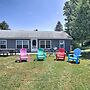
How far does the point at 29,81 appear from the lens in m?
10.2

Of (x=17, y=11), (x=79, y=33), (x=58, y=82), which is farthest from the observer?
(x=17, y=11)

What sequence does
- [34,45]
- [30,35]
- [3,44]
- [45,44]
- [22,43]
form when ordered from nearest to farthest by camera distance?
[3,44]
[22,43]
[45,44]
[34,45]
[30,35]

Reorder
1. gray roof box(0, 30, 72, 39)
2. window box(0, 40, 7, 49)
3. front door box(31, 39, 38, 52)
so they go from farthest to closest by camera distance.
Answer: front door box(31, 39, 38, 52) < gray roof box(0, 30, 72, 39) < window box(0, 40, 7, 49)

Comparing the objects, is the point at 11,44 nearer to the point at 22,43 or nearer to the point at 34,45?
the point at 22,43

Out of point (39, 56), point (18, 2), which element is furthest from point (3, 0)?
point (39, 56)

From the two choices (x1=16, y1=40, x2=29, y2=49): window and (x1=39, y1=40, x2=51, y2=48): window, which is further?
(x1=39, y1=40, x2=51, y2=48): window

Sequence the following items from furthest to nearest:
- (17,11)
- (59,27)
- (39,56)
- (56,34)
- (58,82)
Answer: (59,27), (56,34), (17,11), (39,56), (58,82)

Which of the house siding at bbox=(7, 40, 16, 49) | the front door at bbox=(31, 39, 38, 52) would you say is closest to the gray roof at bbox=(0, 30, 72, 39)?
the house siding at bbox=(7, 40, 16, 49)

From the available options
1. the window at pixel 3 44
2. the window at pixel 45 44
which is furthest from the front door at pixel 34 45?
the window at pixel 3 44

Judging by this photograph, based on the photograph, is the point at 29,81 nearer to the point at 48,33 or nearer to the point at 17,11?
the point at 17,11

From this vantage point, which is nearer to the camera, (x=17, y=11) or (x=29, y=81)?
(x=29, y=81)

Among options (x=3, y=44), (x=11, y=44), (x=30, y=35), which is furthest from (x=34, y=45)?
(x=3, y=44)

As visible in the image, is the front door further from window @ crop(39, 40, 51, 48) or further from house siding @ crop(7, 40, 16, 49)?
house siding @ crop(7, 40, 16, 49)

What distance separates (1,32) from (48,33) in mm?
8206
